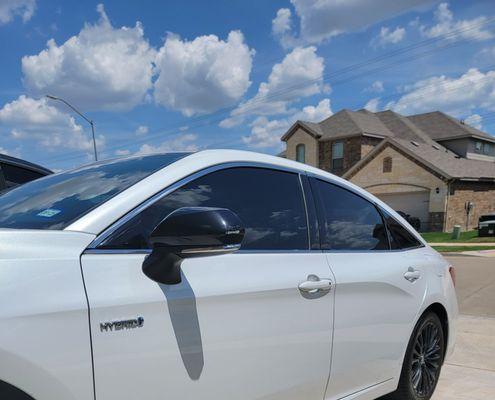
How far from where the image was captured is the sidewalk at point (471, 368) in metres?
3.95

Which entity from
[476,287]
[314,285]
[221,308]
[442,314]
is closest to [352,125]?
[476,287]

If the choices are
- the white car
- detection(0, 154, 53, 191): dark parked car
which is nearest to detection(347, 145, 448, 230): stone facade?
detection(0, 154, 53, 191): dark parked car

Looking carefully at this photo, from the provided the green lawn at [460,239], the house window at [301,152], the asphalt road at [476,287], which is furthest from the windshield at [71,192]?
the house window at [301,152]

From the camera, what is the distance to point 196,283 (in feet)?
6.53

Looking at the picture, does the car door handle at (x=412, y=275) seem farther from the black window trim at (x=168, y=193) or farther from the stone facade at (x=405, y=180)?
the stone facade at (x=405, y=180)

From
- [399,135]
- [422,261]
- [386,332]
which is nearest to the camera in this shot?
[386,332]

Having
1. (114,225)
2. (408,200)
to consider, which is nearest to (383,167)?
(408,200)

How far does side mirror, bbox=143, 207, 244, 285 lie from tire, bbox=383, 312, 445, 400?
208 cm

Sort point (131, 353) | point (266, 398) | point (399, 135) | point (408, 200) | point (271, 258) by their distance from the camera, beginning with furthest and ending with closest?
point (399, 135), point (408, 200), point (271, 258), point (266, 398), point (131, 353)

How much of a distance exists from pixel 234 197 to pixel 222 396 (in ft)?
3.03

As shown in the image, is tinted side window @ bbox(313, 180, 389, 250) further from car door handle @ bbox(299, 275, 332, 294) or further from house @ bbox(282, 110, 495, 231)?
house @ bbox(282, 110, 495, 231)

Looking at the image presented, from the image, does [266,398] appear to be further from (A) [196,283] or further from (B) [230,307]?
(A) [196,283]

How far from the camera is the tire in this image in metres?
3.37

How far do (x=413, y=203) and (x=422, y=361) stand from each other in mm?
29611
